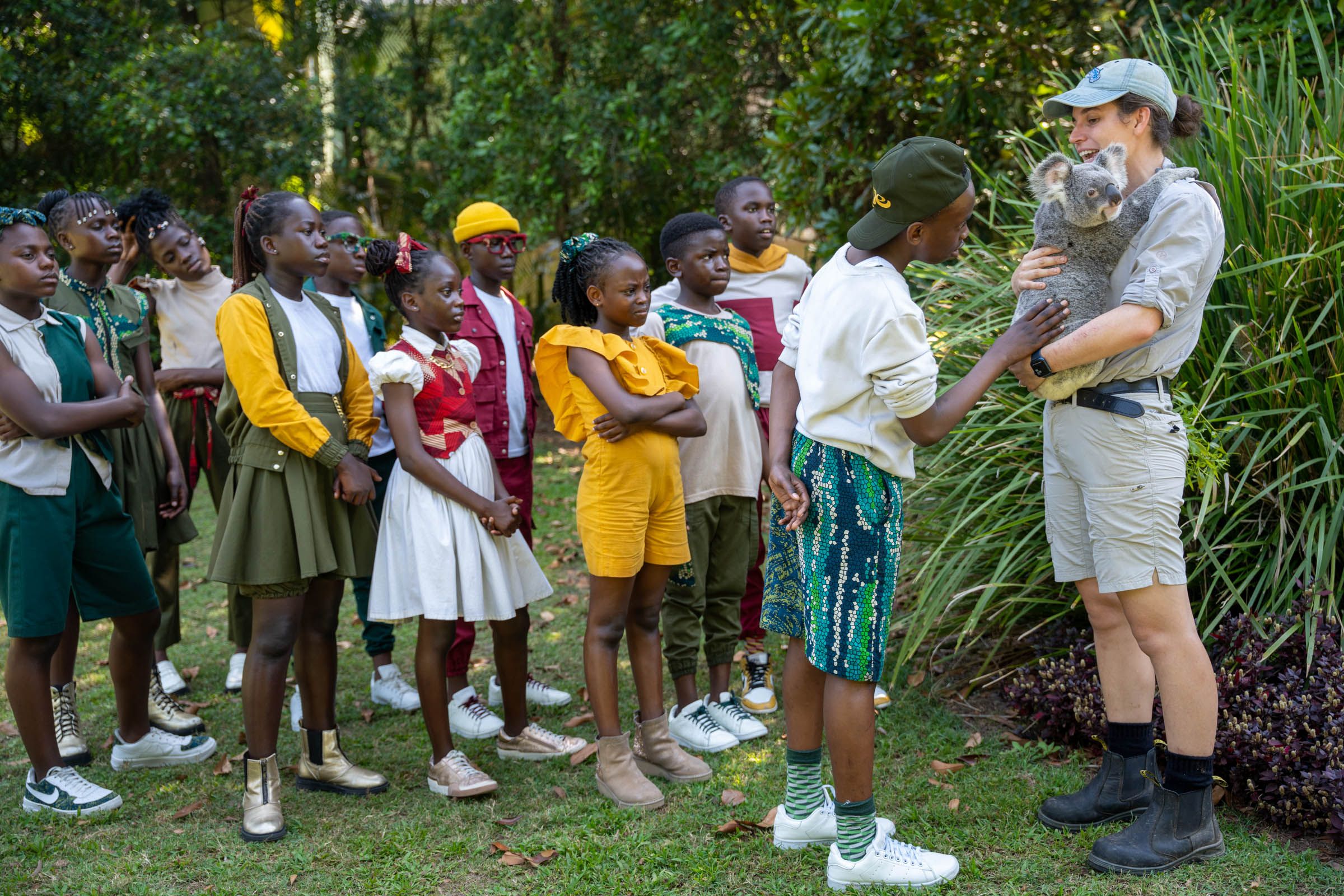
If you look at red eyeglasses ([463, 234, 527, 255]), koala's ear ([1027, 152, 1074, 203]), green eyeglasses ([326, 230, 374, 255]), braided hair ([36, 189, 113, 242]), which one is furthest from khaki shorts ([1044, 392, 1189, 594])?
braided hair ([36, 189, 113, 242])

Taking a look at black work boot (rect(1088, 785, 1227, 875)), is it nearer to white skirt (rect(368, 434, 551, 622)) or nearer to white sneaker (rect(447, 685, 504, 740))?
white skirt (rect(368, 434, 551, 622))

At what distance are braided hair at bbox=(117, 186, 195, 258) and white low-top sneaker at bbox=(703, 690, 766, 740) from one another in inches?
131

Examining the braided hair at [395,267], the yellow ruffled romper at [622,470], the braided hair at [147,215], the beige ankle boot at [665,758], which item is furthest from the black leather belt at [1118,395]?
the braided hair at [147,215]

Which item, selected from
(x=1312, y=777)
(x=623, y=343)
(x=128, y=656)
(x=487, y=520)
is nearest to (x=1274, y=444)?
(x=1312, y=777)

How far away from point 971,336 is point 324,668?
9.78 feet

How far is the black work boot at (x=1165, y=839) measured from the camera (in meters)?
3.19

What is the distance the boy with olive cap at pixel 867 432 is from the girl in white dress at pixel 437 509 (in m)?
1.31

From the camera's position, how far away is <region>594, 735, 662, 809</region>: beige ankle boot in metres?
3.87

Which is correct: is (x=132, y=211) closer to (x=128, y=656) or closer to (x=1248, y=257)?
(x=128, y=656)

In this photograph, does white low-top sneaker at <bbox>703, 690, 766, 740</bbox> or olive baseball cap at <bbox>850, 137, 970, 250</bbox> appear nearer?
olive baseball cap at <bbox>850, 137, 970, 250</bbox>

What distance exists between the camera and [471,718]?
4.75 metres

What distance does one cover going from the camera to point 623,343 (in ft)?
12.9

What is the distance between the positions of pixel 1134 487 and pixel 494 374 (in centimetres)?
265

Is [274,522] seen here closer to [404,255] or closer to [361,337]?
[404,255]
